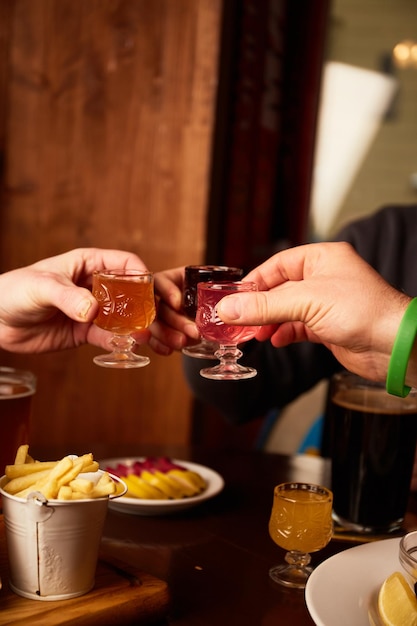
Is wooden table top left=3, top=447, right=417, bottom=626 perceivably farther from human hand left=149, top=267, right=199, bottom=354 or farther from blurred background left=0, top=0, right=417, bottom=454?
blurred background left=0, top=0, right=417, bottom=454

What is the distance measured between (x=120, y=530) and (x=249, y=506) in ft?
0.98

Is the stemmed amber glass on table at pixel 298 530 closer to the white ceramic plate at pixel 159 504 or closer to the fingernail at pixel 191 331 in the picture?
the white ceramic plate at pixel 159 504

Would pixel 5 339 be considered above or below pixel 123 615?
above

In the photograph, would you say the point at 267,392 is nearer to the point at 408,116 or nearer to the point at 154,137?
the point at 154,137

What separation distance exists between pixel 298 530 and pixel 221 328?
1.12 ft

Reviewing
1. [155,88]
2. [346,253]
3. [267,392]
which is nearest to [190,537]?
[346,253]

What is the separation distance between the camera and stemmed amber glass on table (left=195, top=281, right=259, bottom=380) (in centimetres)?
128

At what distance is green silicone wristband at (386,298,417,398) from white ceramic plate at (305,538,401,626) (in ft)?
0.92

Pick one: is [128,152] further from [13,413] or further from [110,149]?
[13,413]

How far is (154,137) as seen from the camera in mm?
3432

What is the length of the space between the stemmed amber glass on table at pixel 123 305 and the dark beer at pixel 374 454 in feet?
1.40

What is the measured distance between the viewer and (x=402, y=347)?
121 cm

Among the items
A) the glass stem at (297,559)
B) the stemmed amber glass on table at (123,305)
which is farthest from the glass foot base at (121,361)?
the glass stem at (297,559)

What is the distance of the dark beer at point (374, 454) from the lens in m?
1.50
